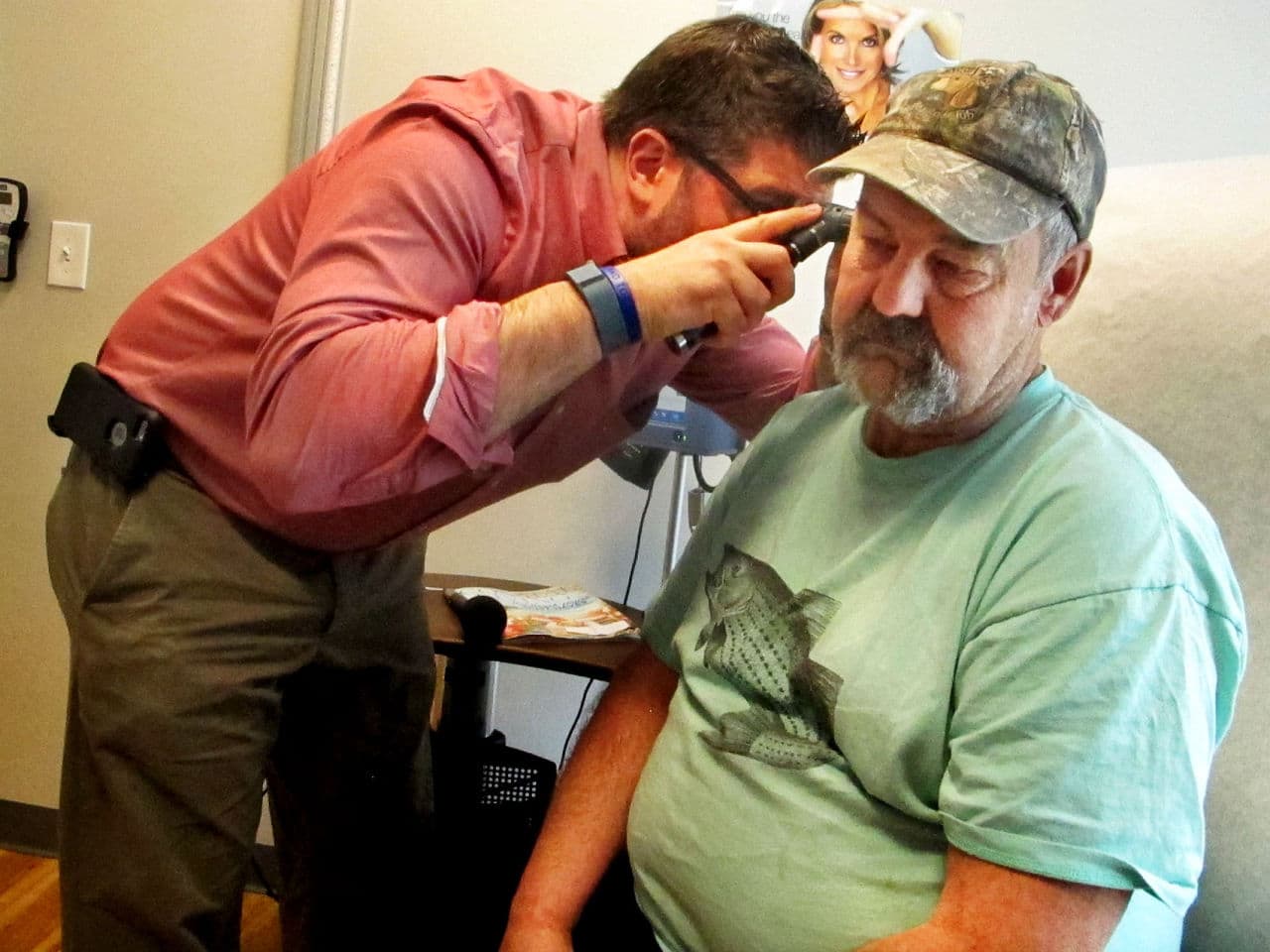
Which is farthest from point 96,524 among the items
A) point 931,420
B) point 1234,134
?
point 1234,134

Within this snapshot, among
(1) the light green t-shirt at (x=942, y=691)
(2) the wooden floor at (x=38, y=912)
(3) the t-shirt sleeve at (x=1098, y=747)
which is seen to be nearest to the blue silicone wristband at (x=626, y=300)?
(1) the light green t-shirt at (x=942, y=691)

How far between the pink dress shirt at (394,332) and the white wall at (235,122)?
0.72 m

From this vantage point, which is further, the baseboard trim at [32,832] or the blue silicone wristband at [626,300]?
the baseboard trim at [32,832]

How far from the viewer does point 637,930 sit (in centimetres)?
97

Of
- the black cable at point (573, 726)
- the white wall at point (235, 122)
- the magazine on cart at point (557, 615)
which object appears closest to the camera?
the magazine on cart at point (557, 615)

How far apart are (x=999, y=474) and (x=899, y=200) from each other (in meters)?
0.23

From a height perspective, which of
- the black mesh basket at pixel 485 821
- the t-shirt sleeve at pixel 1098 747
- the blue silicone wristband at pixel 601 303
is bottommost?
the black mesh basket at pixel 485 821

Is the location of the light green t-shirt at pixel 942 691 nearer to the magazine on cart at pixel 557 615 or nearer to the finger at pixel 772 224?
the finger at pixel 772 224

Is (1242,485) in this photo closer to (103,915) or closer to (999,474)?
(999,474)

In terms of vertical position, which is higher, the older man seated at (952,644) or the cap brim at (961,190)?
the cap brim at (961,190)

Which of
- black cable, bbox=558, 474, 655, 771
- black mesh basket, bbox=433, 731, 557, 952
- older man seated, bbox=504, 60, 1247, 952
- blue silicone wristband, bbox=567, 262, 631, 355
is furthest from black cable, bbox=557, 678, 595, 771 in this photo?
blue silicone wristband, bbox=567, 262, 631, 355

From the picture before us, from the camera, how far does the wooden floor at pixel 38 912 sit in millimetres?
1719

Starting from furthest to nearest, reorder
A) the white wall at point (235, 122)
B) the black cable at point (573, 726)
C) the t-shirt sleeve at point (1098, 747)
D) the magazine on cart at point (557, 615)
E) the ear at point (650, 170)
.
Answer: the black cable at point (573, 726)
the white wall at point (235, 122)
the magazine on cart at point (557, 615)
the ear at point (650, 170)
the t-shirt sleeve at point (1098, 747)

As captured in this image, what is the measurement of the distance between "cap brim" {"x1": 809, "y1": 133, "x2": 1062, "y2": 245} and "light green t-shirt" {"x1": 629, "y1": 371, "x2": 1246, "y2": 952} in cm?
15
